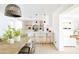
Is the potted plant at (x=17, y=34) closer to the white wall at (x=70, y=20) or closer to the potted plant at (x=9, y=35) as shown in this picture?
the potted plant at (x=9, y=35)

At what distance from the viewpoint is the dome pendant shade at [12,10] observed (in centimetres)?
211

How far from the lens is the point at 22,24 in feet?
7.08

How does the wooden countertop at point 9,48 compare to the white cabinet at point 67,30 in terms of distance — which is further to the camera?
the white cabinet at point 67,30

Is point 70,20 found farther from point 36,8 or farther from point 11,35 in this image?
point 11,35

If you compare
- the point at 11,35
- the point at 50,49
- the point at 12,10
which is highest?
the point at 12,10

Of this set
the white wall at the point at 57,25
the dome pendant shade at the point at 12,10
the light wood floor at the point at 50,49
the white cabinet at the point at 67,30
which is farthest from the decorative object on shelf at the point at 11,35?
the white cabinet at the point at 67,30

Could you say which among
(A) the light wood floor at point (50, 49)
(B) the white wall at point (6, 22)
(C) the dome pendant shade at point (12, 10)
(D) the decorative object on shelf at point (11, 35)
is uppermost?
(C) the dome pendant shade at point (12, 10)

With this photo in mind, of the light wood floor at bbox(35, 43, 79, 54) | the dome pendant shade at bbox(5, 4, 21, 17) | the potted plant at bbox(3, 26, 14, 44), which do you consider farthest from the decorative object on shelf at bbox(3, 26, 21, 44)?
the light wood floor at bbox(35, 43, 79, 54)

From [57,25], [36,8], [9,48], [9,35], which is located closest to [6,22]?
[9,35]

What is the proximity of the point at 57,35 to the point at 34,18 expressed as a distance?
433 millimetres

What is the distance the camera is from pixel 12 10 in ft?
6.99

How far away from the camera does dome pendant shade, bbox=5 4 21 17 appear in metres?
2.11
